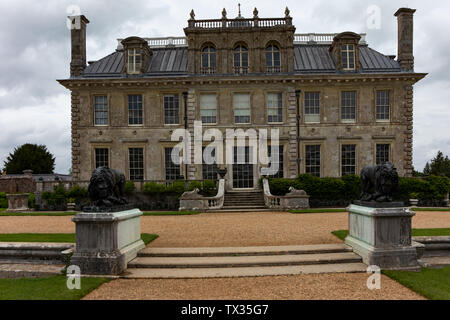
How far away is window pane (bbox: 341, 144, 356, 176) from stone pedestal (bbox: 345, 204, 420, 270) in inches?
752

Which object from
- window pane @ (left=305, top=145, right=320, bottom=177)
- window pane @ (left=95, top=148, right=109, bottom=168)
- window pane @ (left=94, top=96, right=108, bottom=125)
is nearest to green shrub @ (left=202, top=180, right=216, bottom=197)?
window pane @ (left=305, top=145, right=320, bottom=177)

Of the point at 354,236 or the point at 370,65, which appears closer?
→ the point at 354,236

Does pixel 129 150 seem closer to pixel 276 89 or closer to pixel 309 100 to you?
pixel 276 89

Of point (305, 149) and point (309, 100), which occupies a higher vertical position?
point (309, 100)

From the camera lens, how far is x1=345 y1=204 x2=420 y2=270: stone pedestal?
7.96 meters

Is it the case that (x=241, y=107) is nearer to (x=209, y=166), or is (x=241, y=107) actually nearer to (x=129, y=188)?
(x=209, y=166)

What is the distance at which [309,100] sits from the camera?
87.7ft

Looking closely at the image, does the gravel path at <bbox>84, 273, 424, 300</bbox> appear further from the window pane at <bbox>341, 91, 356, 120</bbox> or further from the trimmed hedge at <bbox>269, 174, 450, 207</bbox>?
the window pane at <bbox>341, 91, 356, 120</bbox>

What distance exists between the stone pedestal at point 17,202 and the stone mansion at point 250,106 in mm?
4146
